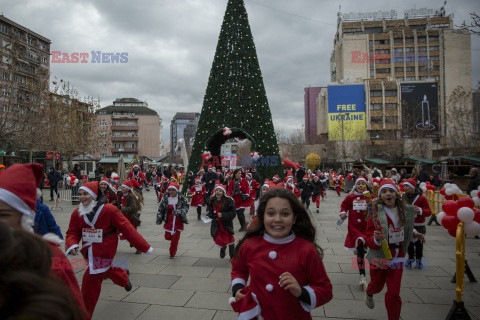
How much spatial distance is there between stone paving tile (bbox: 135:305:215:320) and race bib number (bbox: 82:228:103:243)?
3.56ft

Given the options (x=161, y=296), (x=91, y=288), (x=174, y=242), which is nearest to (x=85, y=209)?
(x=91, y=288)

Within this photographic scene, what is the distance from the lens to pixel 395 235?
381cm

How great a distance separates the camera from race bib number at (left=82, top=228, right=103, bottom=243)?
12.8 ft

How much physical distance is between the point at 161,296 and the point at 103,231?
51.6 inches

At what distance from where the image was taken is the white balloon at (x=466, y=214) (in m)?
3.58

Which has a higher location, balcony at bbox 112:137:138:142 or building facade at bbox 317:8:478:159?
building facade at bbox 317:8:478:159

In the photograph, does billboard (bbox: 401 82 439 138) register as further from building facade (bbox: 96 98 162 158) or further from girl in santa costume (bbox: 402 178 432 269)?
building facade (bbox: 96 98 162 158)

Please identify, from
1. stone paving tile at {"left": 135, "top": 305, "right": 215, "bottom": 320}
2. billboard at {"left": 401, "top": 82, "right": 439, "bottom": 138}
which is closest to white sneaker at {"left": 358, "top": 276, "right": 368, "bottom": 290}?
stone paving tile at {"left": 135, "top": 305, "right": 215, "bottom": 320}

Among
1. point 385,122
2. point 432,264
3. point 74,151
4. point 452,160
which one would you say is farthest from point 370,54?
point 432,264

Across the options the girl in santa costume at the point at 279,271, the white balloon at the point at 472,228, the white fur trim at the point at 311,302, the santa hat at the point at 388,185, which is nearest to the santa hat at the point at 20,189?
the girl in santa costume at the point at 279,271

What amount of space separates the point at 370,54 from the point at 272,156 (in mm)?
64551

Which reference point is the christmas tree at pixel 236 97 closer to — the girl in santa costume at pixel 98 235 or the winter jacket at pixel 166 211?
the winter jacket at pixel 166 211

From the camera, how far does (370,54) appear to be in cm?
6988

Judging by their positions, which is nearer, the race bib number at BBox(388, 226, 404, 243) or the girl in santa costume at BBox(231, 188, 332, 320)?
the girl in santa costume at BBox(231, 188, 332, 320)
